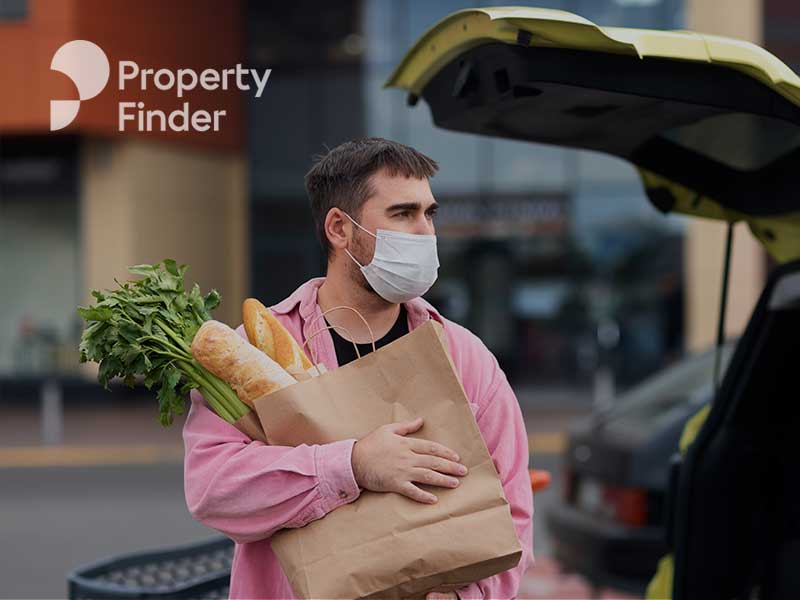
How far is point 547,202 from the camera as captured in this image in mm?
20484

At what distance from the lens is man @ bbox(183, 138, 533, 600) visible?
2168mm

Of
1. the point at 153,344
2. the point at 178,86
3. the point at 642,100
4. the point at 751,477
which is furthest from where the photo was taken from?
the point at 751,477

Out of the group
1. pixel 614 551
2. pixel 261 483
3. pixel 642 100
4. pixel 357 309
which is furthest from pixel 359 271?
pixel 614 551

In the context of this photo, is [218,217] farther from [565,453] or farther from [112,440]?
[565,453]

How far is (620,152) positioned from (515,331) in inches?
661

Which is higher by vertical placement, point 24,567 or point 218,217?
point 218,217

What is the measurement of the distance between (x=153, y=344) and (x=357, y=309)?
455 millimetres

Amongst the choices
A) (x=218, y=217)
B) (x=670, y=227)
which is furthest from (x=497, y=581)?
(x=218, y=217)

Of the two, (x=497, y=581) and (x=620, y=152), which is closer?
(x=497, y=581)

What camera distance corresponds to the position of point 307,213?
21281 mm

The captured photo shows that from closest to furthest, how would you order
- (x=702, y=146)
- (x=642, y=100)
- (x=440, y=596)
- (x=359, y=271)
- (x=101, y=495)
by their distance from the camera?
(x=440, y=596) → (x=359, y=271) → (x=642, y=100) → (x=702, y=146) → (x=101, y=495)

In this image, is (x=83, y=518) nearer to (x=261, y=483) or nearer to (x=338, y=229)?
(x=338, y=229)

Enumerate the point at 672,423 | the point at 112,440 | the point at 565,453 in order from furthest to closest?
the point at 112,440 → the point at 565,453 → the point at 672,423

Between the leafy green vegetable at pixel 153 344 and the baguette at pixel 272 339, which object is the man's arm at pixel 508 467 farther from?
the leafy green vegetable at pixel 153 344
